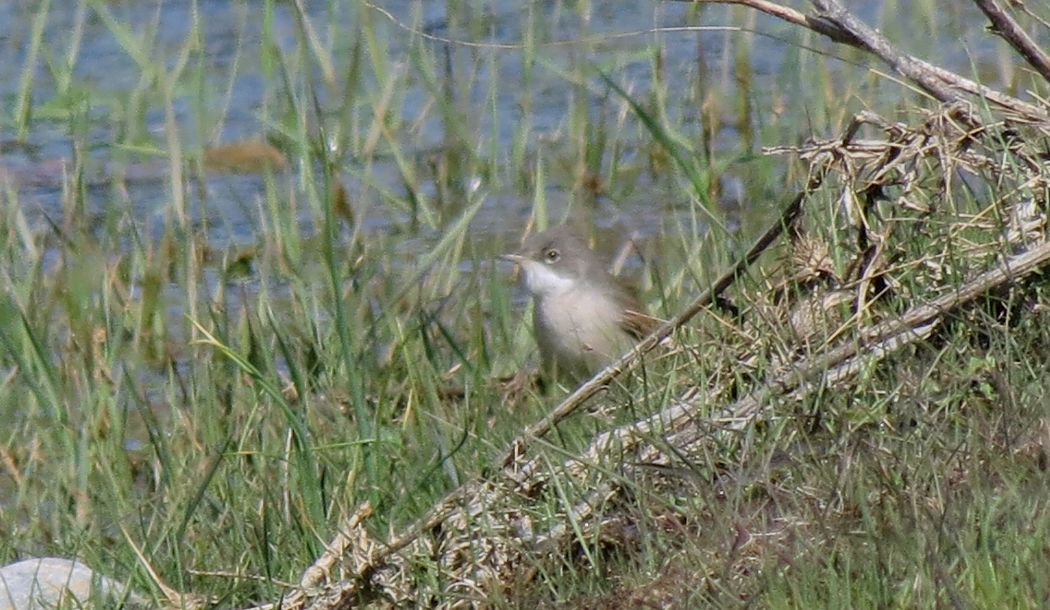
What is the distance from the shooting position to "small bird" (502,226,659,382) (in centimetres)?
677

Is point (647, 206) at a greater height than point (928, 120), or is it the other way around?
point (928, 120)

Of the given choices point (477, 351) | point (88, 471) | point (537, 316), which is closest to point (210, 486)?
point (88, 471)

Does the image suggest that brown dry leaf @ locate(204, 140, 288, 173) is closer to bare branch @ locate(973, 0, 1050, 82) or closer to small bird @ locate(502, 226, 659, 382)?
small bird @ locate(502, 226, 659, 382)

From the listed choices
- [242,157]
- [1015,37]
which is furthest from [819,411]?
[242,157]

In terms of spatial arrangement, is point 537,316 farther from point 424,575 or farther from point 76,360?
point 424,575

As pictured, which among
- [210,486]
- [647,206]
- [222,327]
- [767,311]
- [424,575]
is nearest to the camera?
[424,575]

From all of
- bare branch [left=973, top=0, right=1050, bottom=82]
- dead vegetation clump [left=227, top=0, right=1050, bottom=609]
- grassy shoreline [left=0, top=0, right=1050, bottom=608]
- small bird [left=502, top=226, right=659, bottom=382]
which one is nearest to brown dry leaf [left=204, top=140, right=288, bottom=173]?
grassy shoreline [left=0, top=0, right=1050, bottom=608]

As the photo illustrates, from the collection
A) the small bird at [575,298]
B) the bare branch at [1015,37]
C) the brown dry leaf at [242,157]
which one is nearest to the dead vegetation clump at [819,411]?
the bare branch at [1015,37]

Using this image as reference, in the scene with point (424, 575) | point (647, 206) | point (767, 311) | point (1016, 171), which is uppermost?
point (1016, 171)

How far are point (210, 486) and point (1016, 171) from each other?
2174mm

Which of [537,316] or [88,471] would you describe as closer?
[88,471]

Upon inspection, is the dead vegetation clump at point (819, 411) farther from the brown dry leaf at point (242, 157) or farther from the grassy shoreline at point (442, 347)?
the brown dry leaf at point (242, 157)

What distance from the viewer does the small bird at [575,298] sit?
6.77m

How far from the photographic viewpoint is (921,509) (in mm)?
3430
